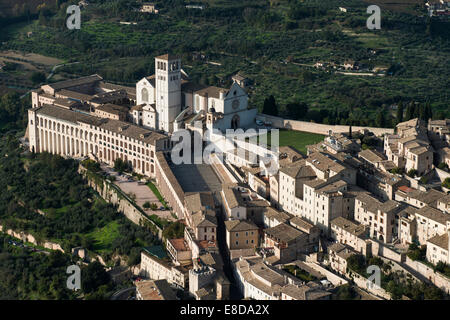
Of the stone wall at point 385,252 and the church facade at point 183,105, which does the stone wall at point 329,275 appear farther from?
the church facade at point 183,105

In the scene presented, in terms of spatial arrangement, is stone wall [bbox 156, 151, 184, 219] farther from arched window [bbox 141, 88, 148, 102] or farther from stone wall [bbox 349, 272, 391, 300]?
stone wall [bbox 349, 272, 391, 300]

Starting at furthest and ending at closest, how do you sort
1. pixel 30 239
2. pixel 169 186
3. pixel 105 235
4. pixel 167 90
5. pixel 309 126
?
1. pixel 309 126
2. pixel 167 90
3. pixel 30 239
4. pixel 169 186
5. pixel 105 235

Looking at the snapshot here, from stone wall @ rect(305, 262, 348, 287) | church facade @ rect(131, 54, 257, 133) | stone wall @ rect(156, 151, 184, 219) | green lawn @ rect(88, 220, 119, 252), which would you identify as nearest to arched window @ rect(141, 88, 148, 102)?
church facade @ rect(131, 54, 257, 133)

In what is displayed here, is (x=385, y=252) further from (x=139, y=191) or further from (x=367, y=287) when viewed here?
(x=139, y=191)

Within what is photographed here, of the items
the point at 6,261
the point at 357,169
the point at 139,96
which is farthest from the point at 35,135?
the point at 357,169

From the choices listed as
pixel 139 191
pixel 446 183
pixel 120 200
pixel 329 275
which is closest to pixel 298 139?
pixel 139 191

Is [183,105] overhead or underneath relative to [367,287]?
overhead

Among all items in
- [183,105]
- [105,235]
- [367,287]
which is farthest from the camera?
[183,105]
